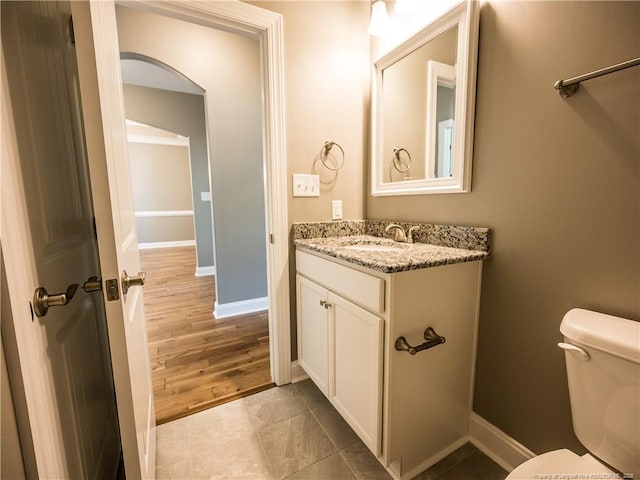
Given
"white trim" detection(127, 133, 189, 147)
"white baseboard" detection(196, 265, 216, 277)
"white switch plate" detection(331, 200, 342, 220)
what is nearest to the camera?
"white switch plate" detection(331, 200, 342, 220)

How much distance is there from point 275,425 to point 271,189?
1178mm

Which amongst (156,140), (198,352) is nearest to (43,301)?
(198,352)

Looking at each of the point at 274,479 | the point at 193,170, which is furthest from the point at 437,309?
the point at 193,170

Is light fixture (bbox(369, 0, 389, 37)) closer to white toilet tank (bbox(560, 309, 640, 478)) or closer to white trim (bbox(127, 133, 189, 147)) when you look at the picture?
white toilet tank (bbox(560, 309, 640, 478))

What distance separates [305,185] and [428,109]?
0.72m

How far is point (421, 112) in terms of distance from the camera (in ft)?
4.82

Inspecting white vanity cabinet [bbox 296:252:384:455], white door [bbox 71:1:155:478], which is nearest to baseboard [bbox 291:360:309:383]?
white vanity cabinet [bbox 296:252:384:455]

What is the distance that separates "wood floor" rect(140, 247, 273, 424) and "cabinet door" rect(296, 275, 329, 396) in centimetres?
36

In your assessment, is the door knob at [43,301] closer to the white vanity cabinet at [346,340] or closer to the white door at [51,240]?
the white door at [51,240]

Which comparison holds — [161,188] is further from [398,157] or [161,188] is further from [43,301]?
[43,301]

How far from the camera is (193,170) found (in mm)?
4211

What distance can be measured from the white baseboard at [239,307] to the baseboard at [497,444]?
1914 millimetres

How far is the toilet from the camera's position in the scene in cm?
71

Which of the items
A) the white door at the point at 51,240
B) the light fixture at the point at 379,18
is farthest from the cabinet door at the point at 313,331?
the light fixture at the point at 379,18
